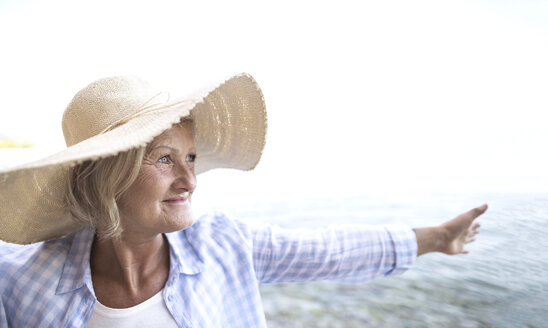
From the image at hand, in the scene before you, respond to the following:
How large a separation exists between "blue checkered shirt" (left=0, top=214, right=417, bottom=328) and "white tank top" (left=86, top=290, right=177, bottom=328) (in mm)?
24

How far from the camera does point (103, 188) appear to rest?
909 millimetres

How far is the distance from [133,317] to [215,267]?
233mm

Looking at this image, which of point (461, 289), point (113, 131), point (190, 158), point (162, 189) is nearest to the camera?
point (113, 131)

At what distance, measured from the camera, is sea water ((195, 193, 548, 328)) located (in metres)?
1.73

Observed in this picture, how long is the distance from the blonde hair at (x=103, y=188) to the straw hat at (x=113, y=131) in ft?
0.13

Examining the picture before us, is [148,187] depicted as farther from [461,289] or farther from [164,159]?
[461,289]

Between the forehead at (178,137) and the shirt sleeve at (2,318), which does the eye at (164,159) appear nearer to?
the forehead at (178,137)

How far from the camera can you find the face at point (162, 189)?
901 millimetres

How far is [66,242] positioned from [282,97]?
2.89 metres

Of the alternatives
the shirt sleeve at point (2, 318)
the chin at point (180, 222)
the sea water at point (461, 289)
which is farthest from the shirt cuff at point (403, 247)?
the shirt sleeve at point (2, 318)

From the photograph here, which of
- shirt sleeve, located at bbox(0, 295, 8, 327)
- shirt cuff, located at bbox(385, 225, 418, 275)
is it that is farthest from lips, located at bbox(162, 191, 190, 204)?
shirt cuff, located at bbox(385, 225, 418, 275)

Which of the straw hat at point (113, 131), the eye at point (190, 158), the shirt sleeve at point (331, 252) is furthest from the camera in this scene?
the shirt sleeve at point (331, 252)

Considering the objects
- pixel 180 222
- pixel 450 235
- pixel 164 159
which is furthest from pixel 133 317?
pixel 450 235

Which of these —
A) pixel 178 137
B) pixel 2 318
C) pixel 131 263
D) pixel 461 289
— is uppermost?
pixel 178 137
